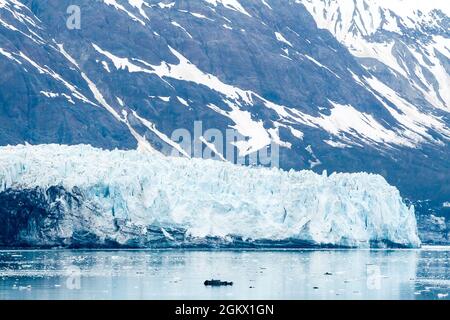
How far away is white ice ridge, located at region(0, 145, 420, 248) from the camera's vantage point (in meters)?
96.8

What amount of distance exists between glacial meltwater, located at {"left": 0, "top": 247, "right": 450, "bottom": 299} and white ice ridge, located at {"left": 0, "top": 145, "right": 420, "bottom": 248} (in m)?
2.10

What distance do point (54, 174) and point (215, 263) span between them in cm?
1597

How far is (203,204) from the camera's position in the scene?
3944 inches

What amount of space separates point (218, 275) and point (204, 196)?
80.6 feet

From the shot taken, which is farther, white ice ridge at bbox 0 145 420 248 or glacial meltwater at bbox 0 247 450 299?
white ice ridge at bbox 0 145 420 248

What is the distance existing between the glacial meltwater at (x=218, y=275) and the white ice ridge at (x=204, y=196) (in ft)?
6.90

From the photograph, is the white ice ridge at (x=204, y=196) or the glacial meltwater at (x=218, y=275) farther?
the white ice ridge at (x=204, y=196)

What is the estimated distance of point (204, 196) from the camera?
100 m

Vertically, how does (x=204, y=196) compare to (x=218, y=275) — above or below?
above

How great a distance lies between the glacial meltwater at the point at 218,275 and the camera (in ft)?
211

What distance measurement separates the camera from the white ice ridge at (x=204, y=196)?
317ft

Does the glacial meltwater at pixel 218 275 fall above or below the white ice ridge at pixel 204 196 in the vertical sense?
below
